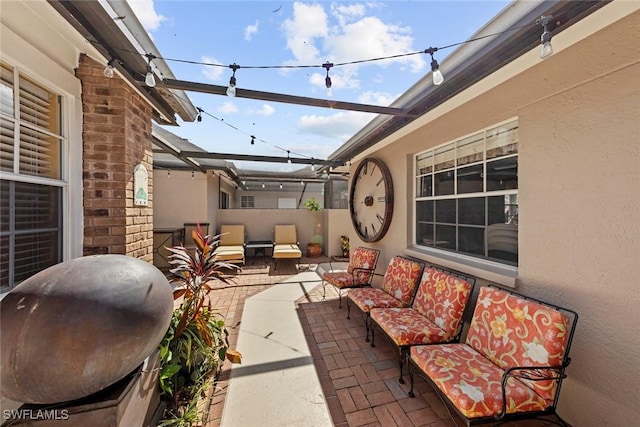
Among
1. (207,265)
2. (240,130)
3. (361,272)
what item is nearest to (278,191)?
(240,130)

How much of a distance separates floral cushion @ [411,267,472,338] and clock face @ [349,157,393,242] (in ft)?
5.25

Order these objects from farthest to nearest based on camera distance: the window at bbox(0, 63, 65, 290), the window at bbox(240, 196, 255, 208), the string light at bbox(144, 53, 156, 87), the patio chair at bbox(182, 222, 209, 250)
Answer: the window at bbox(240, 196, 255, 208) < the patio chair at bbox(182, 222, 209, 250) < the string light at bbox(144, 53, 156, 87) < the window at bbox(0, 63, 65, 290)

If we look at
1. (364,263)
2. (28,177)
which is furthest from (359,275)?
(28,177)

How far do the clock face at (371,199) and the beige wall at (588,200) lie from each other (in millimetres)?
2255

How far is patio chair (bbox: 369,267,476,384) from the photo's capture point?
2.49 meters

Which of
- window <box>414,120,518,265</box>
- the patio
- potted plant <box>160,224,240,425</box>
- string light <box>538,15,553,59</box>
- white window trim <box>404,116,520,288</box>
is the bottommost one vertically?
the patio

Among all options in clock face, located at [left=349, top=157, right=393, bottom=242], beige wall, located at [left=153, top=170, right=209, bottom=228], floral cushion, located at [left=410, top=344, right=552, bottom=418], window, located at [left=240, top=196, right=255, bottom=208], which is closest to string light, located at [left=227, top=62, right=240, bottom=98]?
clock face, located at [left=349, top=157, right=393, bottom=242]

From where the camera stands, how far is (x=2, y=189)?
1.71 meters

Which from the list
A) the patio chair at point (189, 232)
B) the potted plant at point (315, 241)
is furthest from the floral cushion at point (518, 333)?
the patio chair at point (189, 232)

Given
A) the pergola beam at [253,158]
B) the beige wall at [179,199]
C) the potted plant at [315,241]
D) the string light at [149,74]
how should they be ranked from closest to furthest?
the string light at [149,74] < the pergola beam at [253,158] < the beige wall at [179,199] < the potted plant at [315,241]

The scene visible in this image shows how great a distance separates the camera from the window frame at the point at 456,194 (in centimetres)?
263

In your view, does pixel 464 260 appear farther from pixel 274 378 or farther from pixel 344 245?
pixel 344 245

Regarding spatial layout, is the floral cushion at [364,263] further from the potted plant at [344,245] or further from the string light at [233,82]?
the potted plant at [344,245]

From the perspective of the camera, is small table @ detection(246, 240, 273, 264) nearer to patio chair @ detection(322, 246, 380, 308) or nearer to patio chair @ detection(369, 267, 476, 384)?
patio chair @ detection(322, 246, 380, 308)
